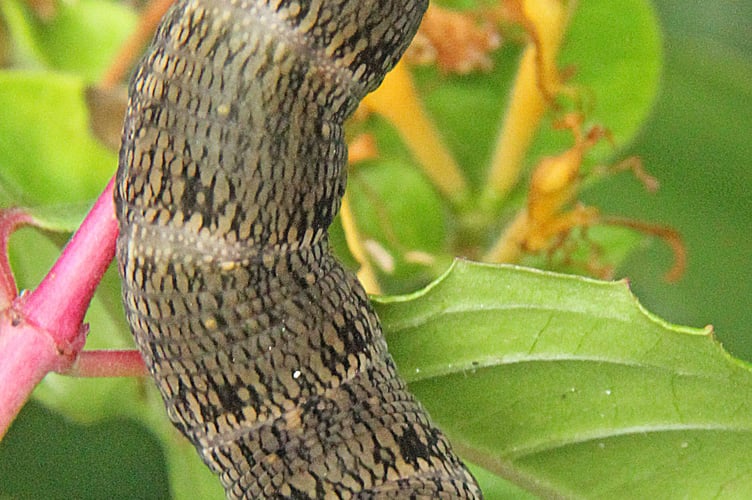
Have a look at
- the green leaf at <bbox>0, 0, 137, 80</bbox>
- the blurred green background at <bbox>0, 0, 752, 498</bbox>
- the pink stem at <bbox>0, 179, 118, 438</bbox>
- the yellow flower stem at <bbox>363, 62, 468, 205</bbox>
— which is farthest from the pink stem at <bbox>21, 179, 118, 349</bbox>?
the blurred green background at <bbox>0, 0, 752, 498</bbox>

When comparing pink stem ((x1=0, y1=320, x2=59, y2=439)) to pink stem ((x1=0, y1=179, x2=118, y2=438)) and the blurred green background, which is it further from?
the blurred green background

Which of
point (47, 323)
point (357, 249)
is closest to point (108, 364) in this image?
point (47, 323)

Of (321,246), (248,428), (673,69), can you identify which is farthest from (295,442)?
(673,69)

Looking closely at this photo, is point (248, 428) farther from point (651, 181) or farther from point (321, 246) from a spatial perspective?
point (651, 181)

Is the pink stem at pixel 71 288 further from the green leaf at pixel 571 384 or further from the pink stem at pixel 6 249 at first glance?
the green leaf at pixel 571 384

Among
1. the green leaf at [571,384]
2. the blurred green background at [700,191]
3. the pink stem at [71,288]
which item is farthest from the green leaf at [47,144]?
the blurred green background at [700,191]

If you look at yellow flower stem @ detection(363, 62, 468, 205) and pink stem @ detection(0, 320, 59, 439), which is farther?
yellow flower stem @ detection(363, 62, 468, 205)
